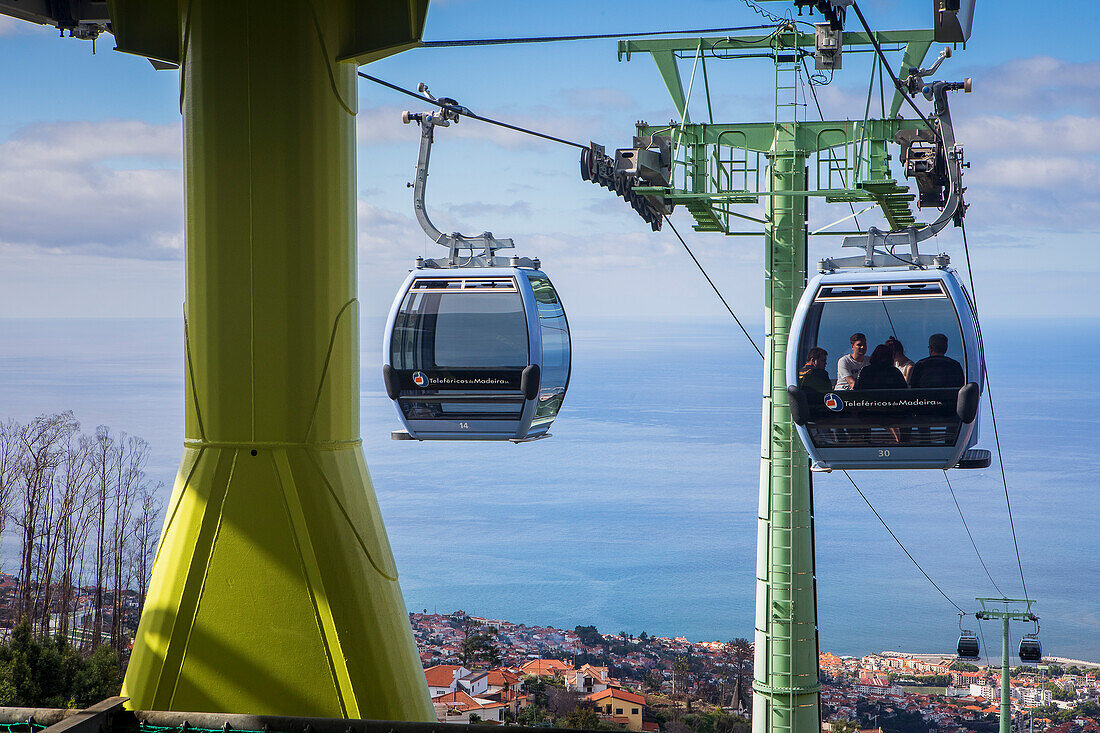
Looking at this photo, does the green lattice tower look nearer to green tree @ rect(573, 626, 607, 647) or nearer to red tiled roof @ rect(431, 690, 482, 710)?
red tiled roof @ rect(431, 690, 482, 710)

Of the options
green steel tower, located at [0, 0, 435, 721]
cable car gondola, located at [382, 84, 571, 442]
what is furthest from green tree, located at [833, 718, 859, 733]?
green steel tower, located at [0, 0, 435, 721]

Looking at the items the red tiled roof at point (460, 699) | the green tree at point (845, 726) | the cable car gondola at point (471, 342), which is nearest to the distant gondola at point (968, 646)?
the green tree at point (845, 726)

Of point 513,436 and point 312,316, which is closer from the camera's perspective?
point 312,316

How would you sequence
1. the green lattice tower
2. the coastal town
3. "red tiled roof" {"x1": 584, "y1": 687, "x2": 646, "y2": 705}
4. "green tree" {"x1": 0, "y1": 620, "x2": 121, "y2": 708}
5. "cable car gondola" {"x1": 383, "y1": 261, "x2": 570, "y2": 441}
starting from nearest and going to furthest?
1. "cable car gondola" {"x1": 383, "y1": 261, "x2": 570, "y2": 441}
2. the green lattice tower
3. "green tree" {"x1": 0, "y1": 620, "x2": 121, "y2": 708}
4. the coastal town
5. "red tiled roof" {"x1": 584, "y1": 687, "x2": 646, "y2": 705}

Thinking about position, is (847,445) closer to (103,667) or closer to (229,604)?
(229,604)

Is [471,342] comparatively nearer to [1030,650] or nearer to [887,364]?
[887,364]

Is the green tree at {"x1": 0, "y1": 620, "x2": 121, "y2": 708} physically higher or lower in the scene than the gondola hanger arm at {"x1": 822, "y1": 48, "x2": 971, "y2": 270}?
lower

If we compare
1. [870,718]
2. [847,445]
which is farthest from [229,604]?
[870,718]
